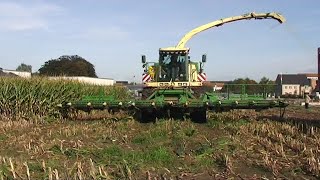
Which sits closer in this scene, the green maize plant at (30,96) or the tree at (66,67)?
the green maize plant at (30,96)

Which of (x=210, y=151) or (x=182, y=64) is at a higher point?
(x=182, y=64)

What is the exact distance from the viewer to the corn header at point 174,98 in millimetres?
16703

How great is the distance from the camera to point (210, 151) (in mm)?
9930

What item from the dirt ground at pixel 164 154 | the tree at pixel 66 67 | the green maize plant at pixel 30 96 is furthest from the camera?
the tree at pixel 66 67

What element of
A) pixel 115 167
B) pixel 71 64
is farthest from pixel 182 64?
pixel 71 64

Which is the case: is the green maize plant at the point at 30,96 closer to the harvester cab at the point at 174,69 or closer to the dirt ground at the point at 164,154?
the harvester cab at the point at 174,69

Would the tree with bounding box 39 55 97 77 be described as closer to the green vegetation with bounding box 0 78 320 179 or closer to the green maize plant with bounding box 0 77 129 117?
the green maize plant with bounding box 0 77 129 117

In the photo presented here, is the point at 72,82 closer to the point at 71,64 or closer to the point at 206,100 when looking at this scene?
the point at 206,100

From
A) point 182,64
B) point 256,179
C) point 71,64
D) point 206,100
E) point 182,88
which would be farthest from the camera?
point 71,64

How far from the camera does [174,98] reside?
1814 cm

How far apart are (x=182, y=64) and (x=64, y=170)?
12829mm

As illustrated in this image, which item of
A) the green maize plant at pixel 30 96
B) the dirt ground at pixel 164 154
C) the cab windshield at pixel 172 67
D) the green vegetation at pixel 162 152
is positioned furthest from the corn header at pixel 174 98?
the dirt ground at pixel 164 154

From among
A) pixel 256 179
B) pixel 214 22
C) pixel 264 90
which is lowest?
pixel 256 179

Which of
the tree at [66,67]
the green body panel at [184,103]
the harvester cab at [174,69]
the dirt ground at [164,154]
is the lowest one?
the dirt ground at [164,154]
